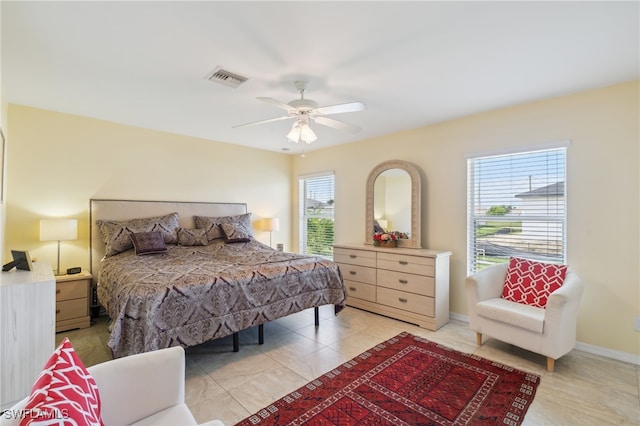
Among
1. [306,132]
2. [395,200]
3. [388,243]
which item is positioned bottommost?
[388,243]

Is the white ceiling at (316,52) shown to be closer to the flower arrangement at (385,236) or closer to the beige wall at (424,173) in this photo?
the beige wall at (424,173)

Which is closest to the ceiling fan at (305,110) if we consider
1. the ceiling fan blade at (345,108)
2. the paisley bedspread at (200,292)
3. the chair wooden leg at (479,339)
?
the ceiling fan blade at (345,108)

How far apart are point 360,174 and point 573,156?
261 centimetres

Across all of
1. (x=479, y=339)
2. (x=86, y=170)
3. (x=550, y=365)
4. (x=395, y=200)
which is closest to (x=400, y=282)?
(x=479, y=339)

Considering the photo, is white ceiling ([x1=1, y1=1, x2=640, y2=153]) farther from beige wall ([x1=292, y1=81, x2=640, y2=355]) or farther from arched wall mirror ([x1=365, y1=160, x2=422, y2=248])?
arched wall mirror ([x1=365, y1=160, x2=422, y2=248])

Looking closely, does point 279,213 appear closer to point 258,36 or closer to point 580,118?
point 258,36

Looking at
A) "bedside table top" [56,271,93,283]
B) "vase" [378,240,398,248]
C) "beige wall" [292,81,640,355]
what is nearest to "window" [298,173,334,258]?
"vase" [378,240,398,248]

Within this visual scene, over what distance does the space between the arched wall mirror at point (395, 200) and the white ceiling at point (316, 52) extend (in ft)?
3.23

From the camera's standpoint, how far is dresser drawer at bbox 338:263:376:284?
404cm

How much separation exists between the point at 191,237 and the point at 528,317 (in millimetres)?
3892

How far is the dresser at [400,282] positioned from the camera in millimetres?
3480

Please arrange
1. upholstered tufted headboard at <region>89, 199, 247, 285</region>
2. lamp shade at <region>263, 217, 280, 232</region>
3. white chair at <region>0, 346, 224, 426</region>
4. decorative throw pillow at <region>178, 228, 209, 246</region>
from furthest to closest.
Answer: lamp shade at <region>263, 217, 280, 232</region> < decorative throw pillow at <region>178, 228, 209, 246</region> < upholstered tufted headboard at <region>89, 199, 247, 285</region> < white chair at <region>0, 346, 224, 426</region>

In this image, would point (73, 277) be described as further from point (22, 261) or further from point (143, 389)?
point (143, 389)

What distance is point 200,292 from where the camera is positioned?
2451mm
